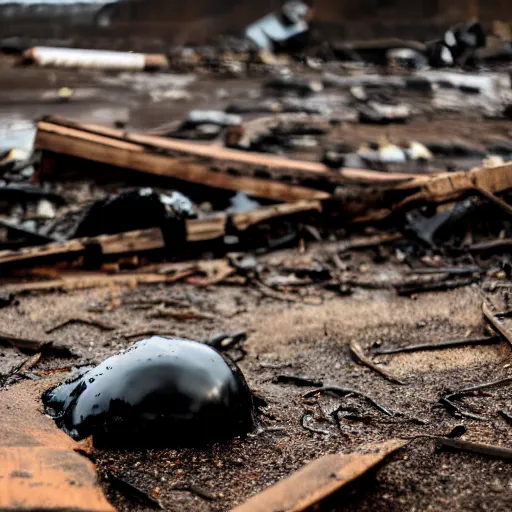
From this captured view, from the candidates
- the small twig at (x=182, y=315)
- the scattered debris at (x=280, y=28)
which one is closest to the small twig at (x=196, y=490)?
the small twig at (x=182, y=315)

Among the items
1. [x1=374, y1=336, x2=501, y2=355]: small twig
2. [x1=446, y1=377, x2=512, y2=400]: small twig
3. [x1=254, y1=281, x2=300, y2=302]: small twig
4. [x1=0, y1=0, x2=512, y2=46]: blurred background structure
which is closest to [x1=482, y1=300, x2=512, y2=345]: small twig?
[x1=374, y1=336, x2=501, y2=355]: small twig

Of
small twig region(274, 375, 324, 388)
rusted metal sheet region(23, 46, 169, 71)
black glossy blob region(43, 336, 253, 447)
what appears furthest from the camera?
rusted metal sheet region(23, 46, 169, 71)

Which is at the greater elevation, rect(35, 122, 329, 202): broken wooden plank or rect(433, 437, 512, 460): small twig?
rect(433, 437, 512, 460): small twig

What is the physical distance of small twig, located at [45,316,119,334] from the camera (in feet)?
11.9

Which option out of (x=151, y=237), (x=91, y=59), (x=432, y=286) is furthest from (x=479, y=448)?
(x=91, y=59)

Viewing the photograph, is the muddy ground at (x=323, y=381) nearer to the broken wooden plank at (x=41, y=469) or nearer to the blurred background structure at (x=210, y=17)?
the broken wooden plank at (x=41, y=469)

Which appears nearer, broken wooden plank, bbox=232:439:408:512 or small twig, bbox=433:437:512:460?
broken wooden plank, bbox=232:439:408:512

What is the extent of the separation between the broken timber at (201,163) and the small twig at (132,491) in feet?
11.4

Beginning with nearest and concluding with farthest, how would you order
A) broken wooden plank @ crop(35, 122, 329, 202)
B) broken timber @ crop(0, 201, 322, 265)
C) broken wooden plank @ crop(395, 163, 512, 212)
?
broken timber @ crop(0, 201, 322, 265) < broken wooden plank @ crop(395, 163, 512, 212) < broken wooden plank @ crop(35, 122, 329, 202)

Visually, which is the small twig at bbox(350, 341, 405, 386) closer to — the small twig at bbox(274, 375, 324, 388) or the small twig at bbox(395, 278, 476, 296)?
the small twig at bbox(274, 375, 324, 388)

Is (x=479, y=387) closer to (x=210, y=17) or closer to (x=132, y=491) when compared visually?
(x=132, y=491)

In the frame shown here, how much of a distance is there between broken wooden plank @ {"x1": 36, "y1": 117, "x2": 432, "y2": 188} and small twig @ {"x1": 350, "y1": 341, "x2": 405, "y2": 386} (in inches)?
84.7

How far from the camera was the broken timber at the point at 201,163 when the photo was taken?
5.34 meters

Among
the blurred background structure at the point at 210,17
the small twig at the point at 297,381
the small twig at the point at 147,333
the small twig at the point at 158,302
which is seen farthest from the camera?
the blurred background structure at the point at 210,17
